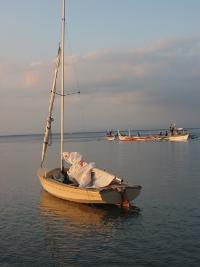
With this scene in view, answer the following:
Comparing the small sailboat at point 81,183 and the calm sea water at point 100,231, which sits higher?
the small sailboat at point 81,183

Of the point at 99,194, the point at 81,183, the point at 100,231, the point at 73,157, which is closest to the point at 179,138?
the point at 73,157

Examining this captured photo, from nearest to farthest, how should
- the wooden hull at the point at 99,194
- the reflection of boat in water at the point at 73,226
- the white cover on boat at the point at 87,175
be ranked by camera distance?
the reflection of boat in water at the point at 73,226 → the wooden hull at the point at 99,194 → the white cover on boat at the point at 87,175

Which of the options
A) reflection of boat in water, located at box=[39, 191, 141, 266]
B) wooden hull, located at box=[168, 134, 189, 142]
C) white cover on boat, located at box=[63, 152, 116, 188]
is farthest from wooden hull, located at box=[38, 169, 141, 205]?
wooden hull, located at box=[168, 134, 189, 142]

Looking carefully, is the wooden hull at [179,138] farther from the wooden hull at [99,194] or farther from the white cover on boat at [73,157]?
the wooden hull at [99,194]

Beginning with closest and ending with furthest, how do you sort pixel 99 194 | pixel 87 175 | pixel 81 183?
pixel 99 194 → pixel 81 183 → pixel 87 175

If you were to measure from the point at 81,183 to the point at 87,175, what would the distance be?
77 cm

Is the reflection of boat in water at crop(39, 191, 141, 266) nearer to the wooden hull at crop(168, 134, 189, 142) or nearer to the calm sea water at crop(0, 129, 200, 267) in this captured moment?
the calm sea water at crop(0, 129, 200, 267)

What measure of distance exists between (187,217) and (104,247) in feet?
22.6

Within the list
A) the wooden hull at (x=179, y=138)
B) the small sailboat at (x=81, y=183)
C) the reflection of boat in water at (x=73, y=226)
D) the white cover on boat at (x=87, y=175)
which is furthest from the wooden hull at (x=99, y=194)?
the wooden hull at (x=179, y=138)

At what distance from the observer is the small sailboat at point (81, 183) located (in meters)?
25.6

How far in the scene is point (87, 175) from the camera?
29.2 metres

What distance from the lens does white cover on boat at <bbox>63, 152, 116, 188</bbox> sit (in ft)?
93.4

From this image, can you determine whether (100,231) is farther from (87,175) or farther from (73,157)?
(73,157)

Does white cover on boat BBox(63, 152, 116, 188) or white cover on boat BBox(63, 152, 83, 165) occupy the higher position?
white cover on boat BBox(63, 152, 83, 165)
